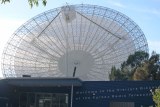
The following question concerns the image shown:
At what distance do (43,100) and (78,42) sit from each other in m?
28.3

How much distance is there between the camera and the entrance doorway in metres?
58.5

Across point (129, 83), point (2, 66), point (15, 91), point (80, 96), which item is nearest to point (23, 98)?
point (15, 91)

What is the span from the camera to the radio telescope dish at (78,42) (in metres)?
84.8

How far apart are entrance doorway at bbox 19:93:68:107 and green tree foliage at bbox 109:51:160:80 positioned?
58.5 feet

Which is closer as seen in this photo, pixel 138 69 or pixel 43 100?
pixel 43 100

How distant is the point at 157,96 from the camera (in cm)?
2192

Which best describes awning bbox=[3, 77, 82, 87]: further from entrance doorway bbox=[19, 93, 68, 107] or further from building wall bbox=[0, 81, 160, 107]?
entrance doorway bbox=[19, 93, 68, 107]

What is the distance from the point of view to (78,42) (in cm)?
8625

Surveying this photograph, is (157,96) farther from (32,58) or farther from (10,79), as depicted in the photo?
(32,58)

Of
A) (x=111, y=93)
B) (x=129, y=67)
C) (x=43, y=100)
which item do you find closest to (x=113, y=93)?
(x=111, y=93)

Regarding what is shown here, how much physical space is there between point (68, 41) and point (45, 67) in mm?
6526

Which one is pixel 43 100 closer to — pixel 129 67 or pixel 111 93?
pixel 111 93

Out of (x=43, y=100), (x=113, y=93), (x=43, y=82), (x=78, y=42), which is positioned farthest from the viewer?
(x=78, y=42)

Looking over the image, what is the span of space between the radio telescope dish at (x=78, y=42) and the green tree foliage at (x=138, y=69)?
175 cm
